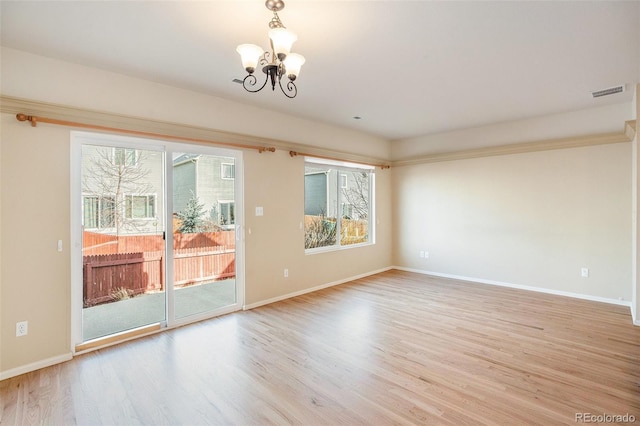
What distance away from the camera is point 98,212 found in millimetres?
3125

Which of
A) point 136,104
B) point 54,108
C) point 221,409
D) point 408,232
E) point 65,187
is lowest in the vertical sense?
point 221,409

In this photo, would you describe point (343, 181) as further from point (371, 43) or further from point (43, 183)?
point (43, 183)

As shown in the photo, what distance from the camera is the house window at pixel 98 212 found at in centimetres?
305

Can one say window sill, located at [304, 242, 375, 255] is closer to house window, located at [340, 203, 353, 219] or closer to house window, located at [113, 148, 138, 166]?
house window, located at [340, 203, 353, 219]

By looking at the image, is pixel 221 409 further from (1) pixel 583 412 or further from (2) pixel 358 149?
(2) pixel 358 149

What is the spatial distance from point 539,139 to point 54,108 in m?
6.33

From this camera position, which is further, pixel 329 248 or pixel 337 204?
pixel 337 204

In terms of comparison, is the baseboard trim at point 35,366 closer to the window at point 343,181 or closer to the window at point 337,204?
the window at point 337,204

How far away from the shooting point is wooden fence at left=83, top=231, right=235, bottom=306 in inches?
123

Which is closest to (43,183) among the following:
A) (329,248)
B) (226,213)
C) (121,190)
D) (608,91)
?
(121,190)

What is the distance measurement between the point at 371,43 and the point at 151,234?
10.0 ft

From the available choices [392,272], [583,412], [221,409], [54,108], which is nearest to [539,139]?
[392,272]

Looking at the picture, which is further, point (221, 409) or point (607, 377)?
point (607, 377)

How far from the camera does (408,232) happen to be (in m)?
6.55
